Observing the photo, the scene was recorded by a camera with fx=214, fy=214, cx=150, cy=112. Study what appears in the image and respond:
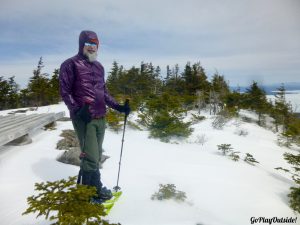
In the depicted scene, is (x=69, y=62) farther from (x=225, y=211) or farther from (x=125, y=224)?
(x=225, y=211)

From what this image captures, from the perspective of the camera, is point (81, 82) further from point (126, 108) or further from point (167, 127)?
point (167, 127)

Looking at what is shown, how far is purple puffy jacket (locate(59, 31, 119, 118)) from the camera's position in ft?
9.68

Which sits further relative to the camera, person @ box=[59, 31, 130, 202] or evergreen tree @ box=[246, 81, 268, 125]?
evergreen tree @ box=[246, 81, 268, 125]

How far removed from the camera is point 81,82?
3068mm

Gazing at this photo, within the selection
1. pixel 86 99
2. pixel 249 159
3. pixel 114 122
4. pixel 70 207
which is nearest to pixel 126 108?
pixel 86 99

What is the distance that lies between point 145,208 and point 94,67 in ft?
7.56

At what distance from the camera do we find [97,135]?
129 inches

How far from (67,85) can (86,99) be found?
0.32m

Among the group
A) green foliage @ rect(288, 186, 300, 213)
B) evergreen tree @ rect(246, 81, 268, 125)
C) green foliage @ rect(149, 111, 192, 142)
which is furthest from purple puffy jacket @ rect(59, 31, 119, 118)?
evergreen tree @ rect(246, 81, 268, 125)

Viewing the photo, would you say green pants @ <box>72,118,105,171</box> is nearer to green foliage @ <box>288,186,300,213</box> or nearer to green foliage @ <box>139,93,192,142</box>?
green foliage @ <box>288,186,300,213</box>

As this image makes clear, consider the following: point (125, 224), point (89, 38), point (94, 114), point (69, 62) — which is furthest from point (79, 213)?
point (89, 38)

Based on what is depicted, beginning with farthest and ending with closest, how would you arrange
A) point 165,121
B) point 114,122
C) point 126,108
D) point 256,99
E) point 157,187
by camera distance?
point 256,99 → point 165,121 → point 114,122 → point 157,187 → point 126,108

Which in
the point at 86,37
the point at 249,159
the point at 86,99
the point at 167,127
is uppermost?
the point at 86,37

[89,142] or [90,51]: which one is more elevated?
[90,51]
